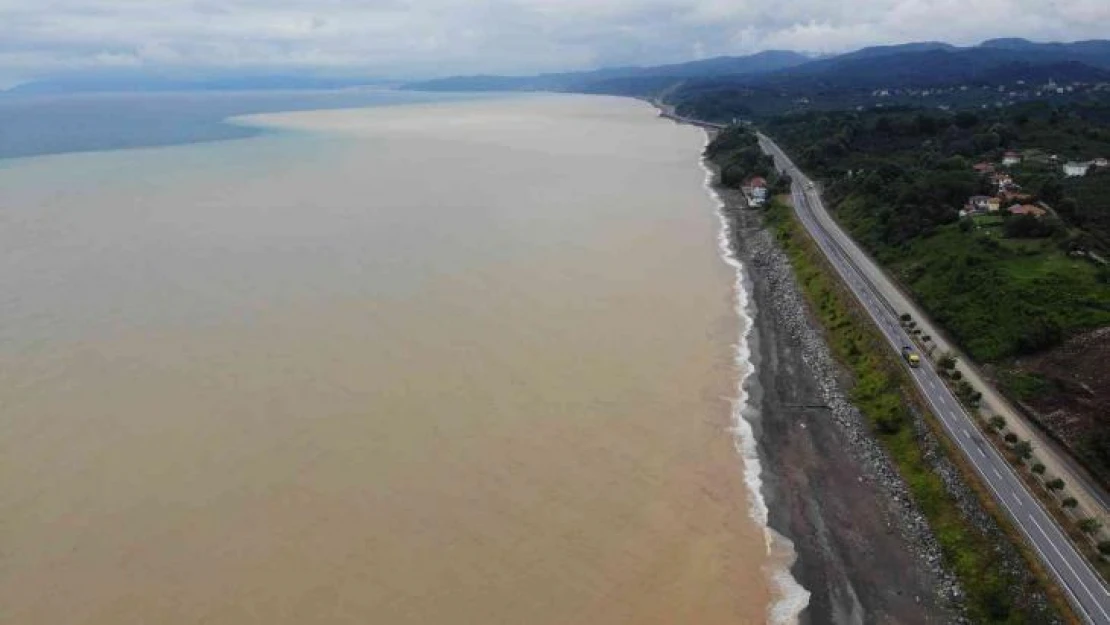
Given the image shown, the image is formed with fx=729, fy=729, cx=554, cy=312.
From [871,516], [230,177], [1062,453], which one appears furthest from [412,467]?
[230,177]

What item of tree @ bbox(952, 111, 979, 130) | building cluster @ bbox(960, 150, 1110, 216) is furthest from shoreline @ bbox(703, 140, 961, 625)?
tree @ bbox(952, 111, 979, 130)

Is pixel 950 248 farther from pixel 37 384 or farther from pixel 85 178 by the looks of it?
pixel 85 178

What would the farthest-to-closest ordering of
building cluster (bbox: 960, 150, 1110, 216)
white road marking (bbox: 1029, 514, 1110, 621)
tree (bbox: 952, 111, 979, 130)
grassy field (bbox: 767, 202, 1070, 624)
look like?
tree (bbox: 952, 111, 979, 130) < building cluster (bbox: 960, 150, 1110, 216) < grassy field (bbox: 767, 202, 1070, 624) < white road marking (bbox: 1029, 514, 1110, 621)

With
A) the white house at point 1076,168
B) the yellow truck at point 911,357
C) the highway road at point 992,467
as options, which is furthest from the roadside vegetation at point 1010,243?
the yellow truck at point 911,357

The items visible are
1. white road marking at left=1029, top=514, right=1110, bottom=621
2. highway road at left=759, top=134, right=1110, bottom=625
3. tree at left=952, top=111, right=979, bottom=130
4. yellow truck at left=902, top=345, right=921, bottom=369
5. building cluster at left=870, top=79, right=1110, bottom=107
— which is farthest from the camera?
building cluster at left=870, top=79, right=1110, bottom=107

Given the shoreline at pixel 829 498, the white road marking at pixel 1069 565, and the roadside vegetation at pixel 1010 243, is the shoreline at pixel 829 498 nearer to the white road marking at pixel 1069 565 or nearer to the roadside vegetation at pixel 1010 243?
the white road marking at pixel 1069 565

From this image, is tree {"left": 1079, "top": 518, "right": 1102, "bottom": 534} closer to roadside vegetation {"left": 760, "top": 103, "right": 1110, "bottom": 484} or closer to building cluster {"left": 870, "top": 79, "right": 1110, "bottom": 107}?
roadside vegetation {"left": 760, "top": 103, "right": 1110, "bottom": 484}
